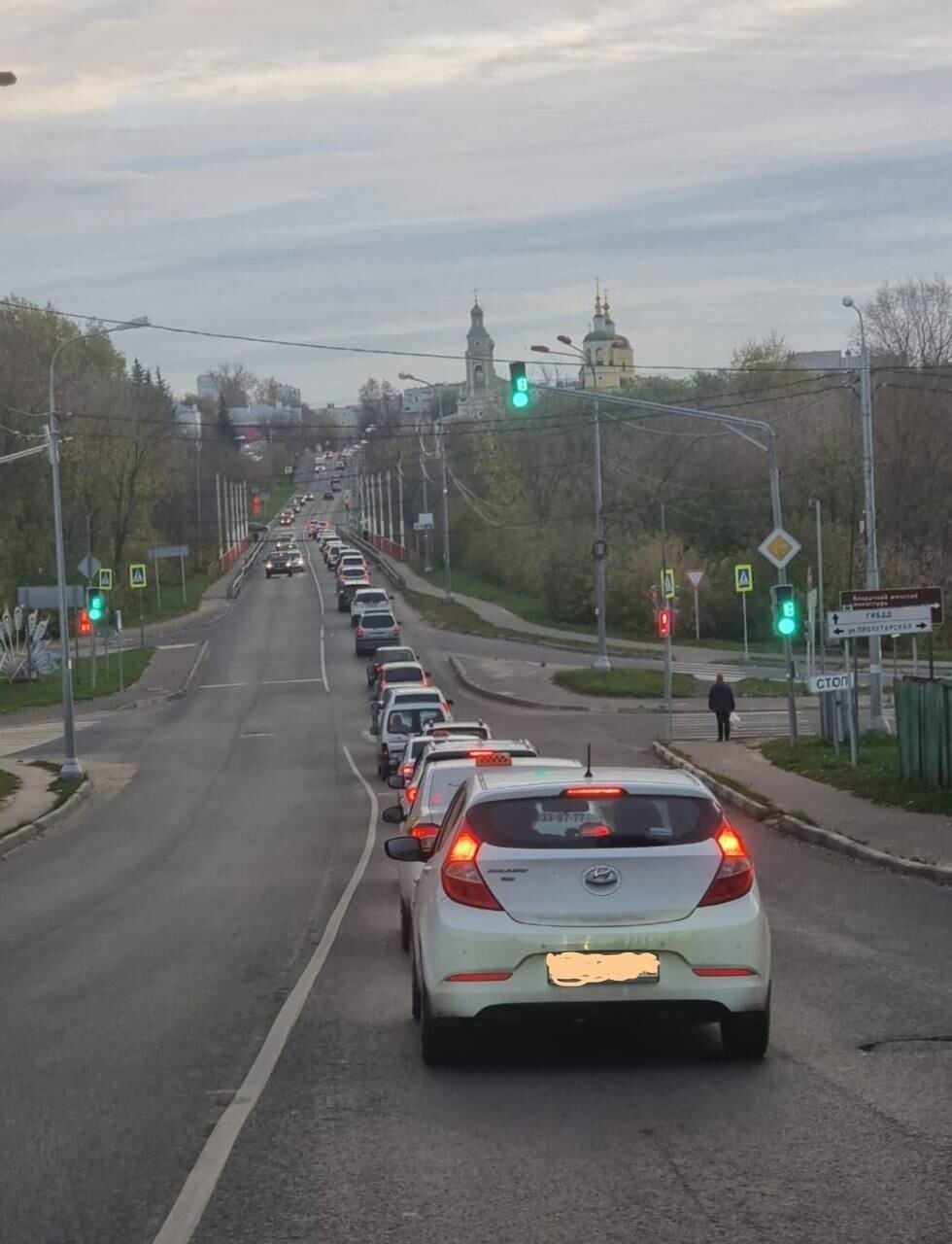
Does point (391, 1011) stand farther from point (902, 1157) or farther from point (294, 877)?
point (294, 877)

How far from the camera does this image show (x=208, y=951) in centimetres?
1319

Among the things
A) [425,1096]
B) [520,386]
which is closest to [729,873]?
[425,1096]

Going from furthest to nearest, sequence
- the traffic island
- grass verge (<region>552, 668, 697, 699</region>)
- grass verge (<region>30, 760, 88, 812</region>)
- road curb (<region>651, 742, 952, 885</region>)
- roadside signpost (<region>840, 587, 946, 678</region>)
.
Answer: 1. grass verge (<region>552, 668, 697, 699</region>)
2. grass verge (<region>30, 760, 88, 812</region>)
3. the traffic island
4. roadside signpost (<region>840, 587, 946, 678</region>)
5. road curb (<region>651, 742, 952, 885</region>)

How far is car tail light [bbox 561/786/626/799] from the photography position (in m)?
8.23

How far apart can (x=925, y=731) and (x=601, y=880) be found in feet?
53.6

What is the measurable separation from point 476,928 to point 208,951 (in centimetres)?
570

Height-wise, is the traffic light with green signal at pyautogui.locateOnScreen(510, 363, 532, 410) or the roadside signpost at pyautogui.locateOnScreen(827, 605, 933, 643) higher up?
the traffic light with green signal at pyautogui.locateOnScreen(510, 363, 532, 410)

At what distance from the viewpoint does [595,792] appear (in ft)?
27.1

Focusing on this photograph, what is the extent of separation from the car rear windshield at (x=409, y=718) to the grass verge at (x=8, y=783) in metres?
7.53

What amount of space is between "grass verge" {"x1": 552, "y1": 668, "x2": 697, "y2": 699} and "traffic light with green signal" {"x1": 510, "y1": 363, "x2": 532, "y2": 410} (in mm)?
20007

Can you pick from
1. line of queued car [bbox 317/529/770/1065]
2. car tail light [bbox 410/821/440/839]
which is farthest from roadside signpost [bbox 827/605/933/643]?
line of queued car [bbox 317/529/770/1065]

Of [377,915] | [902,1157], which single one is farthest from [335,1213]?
[377,915]

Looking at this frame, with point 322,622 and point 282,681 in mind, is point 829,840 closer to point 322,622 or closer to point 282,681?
point 282,681

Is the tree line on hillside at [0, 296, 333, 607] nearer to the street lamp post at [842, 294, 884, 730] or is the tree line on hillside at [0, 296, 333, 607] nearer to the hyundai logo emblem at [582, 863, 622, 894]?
the street lamp post at [842, 294, 884, 730]
